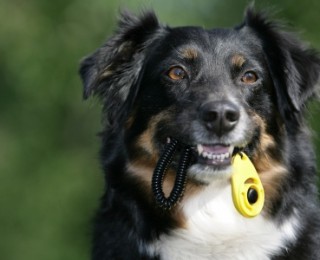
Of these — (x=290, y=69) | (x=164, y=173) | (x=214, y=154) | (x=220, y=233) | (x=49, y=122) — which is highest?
(x=290, y=69)

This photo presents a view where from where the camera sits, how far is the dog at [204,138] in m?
5.64

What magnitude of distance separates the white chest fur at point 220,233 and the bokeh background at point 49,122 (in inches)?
412

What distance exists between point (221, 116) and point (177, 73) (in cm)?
63

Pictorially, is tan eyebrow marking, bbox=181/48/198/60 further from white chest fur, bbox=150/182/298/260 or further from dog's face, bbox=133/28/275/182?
white chest fur, bbox=150/182/298/260

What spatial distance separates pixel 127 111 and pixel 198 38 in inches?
29.2

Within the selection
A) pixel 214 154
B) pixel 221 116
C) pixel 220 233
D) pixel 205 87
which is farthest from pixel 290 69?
pixel 220 233

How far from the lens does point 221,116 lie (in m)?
5.51

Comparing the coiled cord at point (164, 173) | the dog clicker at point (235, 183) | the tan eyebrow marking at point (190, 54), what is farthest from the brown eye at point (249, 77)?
the coiled cord at point (164, 173)

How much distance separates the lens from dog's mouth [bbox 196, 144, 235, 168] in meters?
5.59

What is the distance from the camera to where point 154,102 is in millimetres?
5965

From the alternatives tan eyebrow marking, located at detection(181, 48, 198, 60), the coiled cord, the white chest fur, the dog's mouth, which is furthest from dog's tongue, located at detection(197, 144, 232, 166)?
tan eyebrow marking, located at detection(181, 48, 198, 60)

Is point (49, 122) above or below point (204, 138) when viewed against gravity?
below

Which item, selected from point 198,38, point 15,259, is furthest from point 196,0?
point 198,38

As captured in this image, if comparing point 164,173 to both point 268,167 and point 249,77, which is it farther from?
point 249,77
